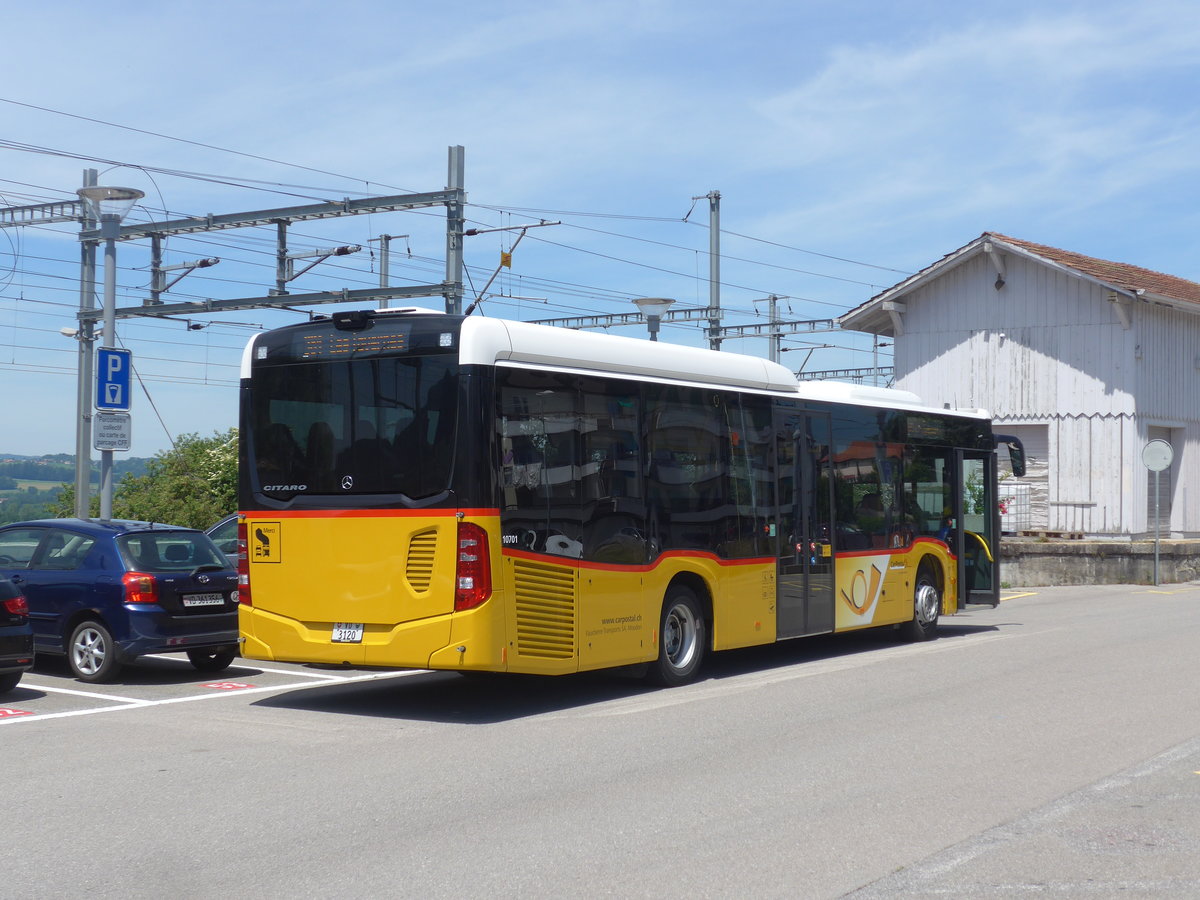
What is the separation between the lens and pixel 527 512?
10.4 meters

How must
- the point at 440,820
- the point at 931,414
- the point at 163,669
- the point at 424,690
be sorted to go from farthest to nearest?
the point at 931,414 < the point at 163,669 < the point at 424,690 < the point at 440,820

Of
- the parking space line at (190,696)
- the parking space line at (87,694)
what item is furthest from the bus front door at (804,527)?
the parking space line at (87,694)

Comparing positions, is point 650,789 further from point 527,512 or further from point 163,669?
point 163,669

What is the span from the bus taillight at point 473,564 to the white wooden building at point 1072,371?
925 inches

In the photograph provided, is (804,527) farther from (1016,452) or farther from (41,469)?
(41,469)

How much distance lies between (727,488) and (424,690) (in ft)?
11.3

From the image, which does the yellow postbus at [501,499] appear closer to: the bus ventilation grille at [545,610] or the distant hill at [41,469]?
the bus ventilation grille at [545,610]

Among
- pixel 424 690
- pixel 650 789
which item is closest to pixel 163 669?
pixel 424 690

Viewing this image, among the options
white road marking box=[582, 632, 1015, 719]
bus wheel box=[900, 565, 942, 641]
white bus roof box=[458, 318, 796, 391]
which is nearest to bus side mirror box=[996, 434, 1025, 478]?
bus wheel box=[900, 565, 942, 641]

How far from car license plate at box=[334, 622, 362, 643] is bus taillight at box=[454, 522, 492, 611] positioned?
101cm

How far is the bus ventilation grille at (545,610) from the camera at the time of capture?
408 inches

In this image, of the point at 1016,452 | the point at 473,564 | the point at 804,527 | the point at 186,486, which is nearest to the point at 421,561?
the point at 473,564

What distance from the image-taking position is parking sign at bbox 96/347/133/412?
17.9 meters

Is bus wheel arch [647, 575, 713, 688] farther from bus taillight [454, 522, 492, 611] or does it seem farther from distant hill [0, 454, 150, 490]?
distant hill [0, 454, 150, 490]
